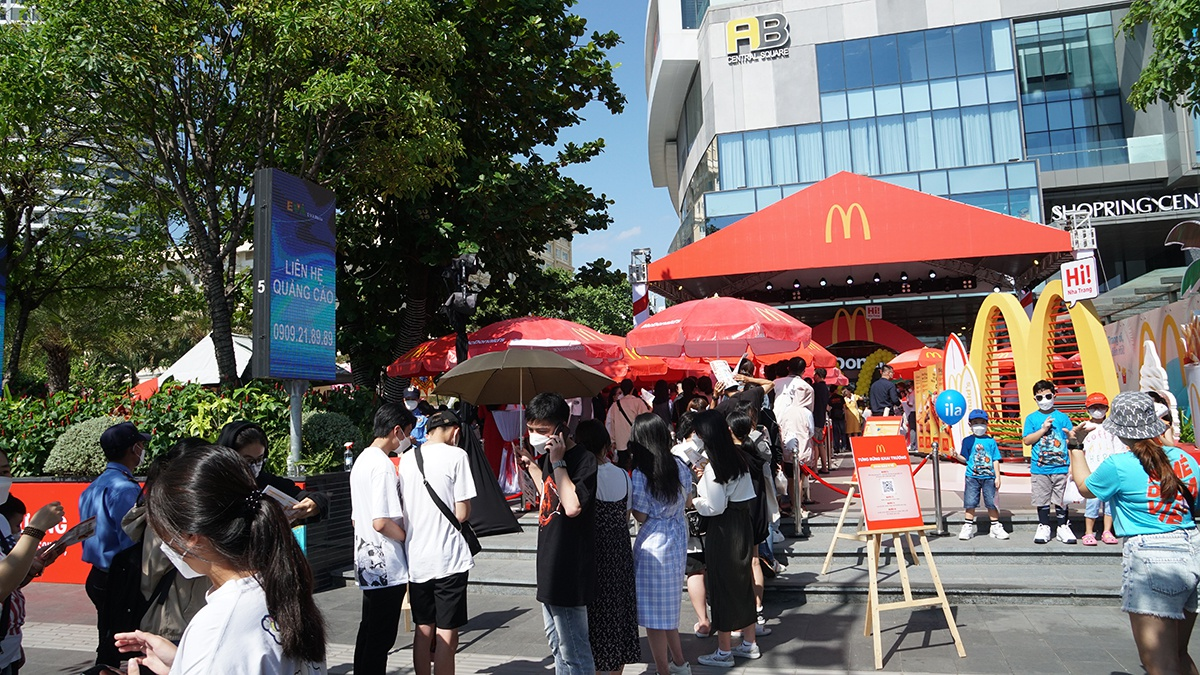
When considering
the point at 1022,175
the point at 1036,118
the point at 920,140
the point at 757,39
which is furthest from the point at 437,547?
the point at 1036,118

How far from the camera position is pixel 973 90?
36.2 m

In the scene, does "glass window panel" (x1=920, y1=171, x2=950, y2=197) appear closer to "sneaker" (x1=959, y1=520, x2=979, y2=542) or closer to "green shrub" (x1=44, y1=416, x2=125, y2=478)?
"sneaker" (x1=959, y1=520, x2=979, y2=542)

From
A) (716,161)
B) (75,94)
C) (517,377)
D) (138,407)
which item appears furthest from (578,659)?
(716,161)

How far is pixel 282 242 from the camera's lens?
800cm

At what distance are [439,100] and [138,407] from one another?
19.1ft

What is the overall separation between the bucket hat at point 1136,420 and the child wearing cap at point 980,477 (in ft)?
14.4

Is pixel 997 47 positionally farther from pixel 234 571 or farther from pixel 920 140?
pixel 234 571

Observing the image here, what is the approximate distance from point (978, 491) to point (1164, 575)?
15.2 ft

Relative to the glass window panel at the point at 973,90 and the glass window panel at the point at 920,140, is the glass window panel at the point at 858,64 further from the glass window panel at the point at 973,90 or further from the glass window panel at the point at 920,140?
the glass window panel at the point at 973,90

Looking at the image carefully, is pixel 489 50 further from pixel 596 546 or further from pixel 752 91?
pixel 752 91

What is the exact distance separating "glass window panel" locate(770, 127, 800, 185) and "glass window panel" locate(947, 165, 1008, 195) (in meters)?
6.82

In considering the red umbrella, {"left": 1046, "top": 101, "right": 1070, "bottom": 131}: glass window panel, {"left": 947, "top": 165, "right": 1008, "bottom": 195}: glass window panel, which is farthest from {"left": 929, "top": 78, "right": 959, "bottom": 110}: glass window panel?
the red umbrella

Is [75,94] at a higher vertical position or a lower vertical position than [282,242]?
higher

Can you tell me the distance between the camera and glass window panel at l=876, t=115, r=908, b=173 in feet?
119
